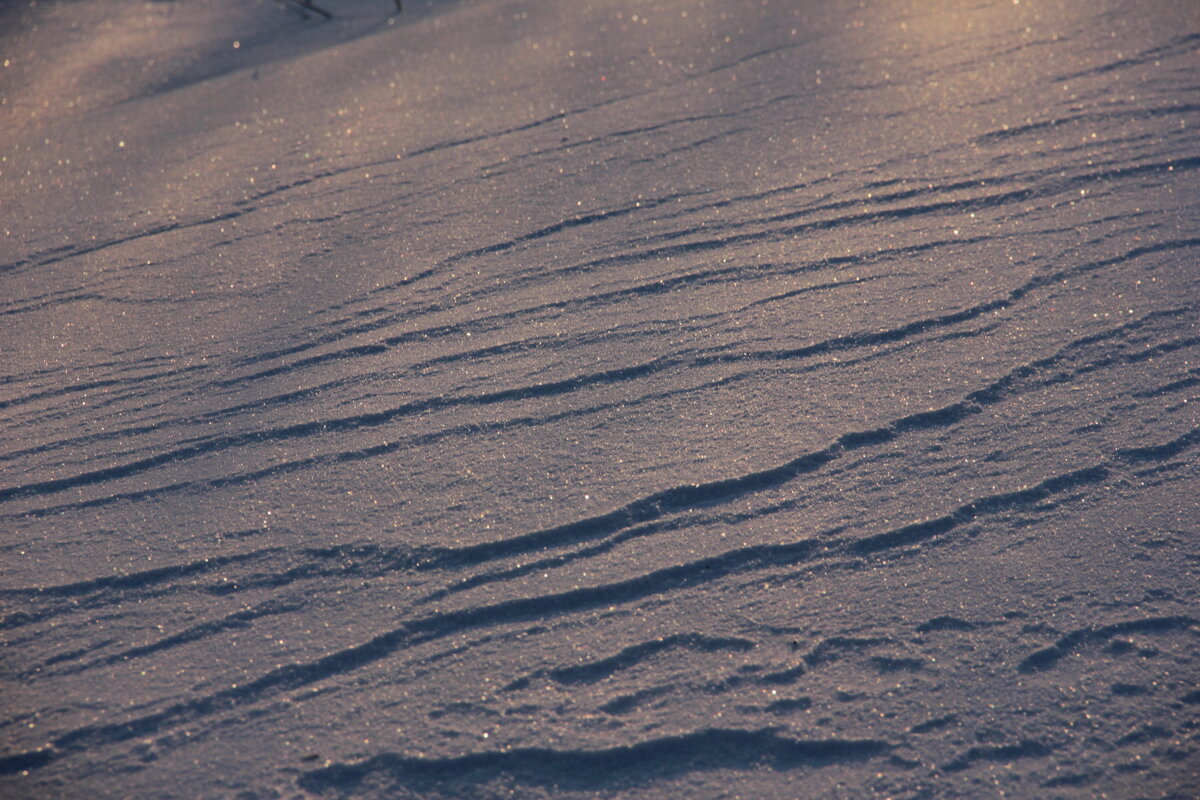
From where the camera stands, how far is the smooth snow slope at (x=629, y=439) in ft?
4.34

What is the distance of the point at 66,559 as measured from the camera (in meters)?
1.65

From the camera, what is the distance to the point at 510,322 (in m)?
2.18

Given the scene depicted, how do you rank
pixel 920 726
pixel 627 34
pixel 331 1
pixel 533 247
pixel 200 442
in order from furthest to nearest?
pixel 331 1, pixel 627 34, pixel 533 247, pixel 200 442, pixel 920 726

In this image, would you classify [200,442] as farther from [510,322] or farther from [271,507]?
[510,322]

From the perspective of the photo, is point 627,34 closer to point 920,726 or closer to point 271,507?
point 271,507

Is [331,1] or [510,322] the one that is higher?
[331,1]

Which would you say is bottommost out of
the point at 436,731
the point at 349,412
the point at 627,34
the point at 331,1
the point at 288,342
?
the point at 436,731

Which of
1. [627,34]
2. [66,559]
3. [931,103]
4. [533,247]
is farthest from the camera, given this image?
[627,34]

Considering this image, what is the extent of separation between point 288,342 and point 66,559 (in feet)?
2.38

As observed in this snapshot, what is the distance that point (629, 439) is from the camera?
5.96ft

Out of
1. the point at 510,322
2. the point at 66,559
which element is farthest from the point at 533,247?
the point at 66,559

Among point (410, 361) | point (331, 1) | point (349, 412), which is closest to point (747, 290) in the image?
point (410, 361)

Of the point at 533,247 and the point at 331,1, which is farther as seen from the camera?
the point at 331,1

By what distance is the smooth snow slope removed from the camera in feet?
4.34
